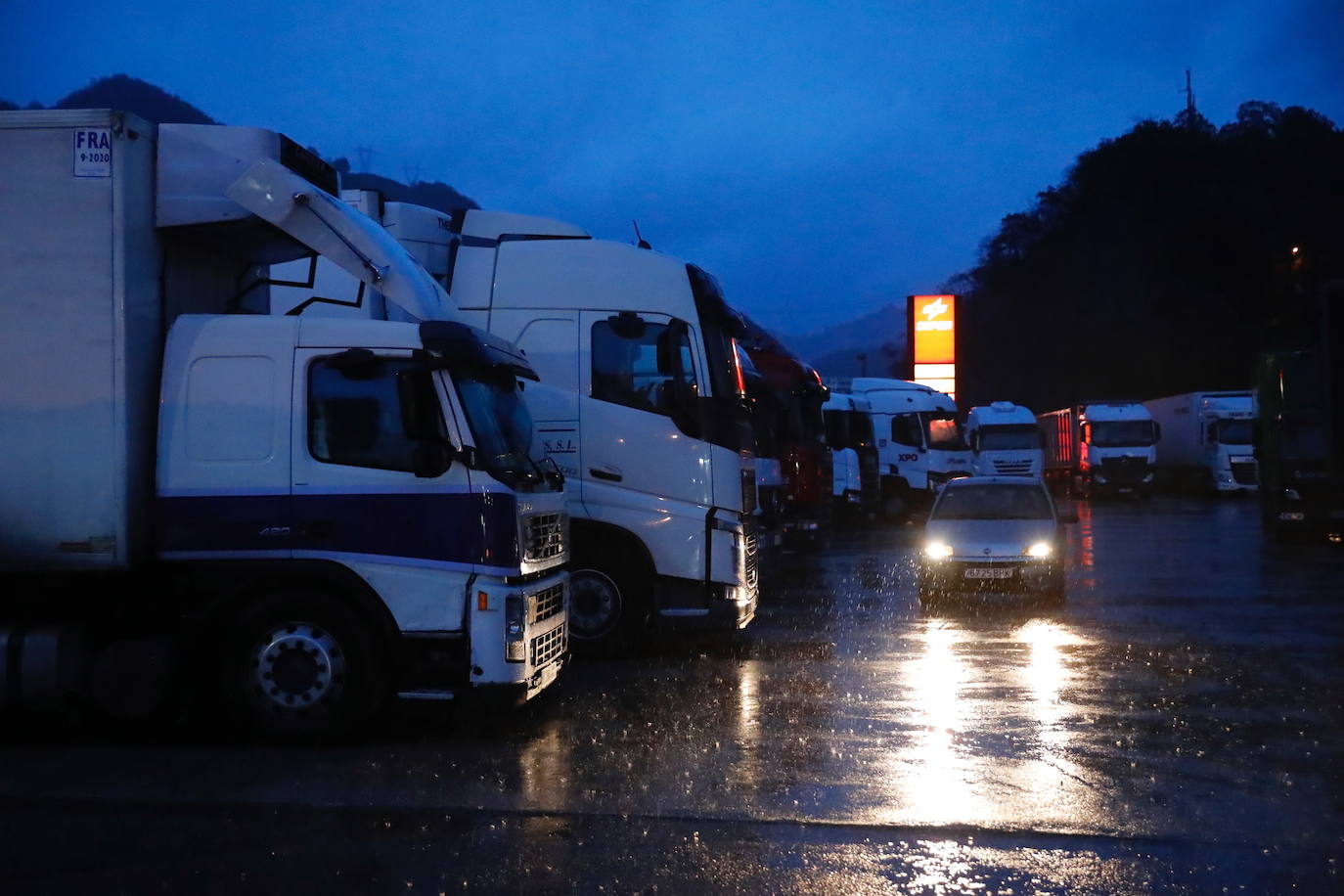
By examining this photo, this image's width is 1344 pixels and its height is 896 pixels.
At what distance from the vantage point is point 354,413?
25.7 ft

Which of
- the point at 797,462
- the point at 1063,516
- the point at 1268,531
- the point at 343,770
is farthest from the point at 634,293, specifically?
the point at 1268,531

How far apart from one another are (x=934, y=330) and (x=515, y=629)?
2025 inches

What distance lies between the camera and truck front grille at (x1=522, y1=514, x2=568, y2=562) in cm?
802

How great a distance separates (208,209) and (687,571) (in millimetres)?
4715

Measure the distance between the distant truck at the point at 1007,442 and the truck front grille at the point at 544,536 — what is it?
1317 inches

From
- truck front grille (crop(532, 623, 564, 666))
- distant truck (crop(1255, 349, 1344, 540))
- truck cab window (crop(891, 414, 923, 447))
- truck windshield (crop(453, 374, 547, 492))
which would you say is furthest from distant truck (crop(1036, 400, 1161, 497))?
truck front grille (crop(532, 623, 564, 666))

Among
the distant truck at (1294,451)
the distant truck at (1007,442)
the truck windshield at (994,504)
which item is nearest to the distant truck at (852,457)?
the distant truck at (1294,451)

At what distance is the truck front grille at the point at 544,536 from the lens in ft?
26.3

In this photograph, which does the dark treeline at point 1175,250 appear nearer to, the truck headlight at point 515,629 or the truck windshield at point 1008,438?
the truck windshield at point 1008,438

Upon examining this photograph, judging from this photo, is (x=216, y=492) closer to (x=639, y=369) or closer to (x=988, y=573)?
(x=639, y=369)

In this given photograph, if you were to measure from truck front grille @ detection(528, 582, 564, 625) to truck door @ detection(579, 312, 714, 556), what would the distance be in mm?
2125

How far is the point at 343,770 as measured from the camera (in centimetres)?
719

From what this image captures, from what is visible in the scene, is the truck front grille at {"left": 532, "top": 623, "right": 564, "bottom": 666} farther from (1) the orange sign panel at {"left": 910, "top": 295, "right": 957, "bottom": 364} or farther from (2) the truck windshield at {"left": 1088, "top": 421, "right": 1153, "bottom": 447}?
(1) the orange sign panel at {"left": 910, "top": 295, "right": 957, "bottom": 364}

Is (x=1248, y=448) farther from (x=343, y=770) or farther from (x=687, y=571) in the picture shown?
(x=343, y=770)
